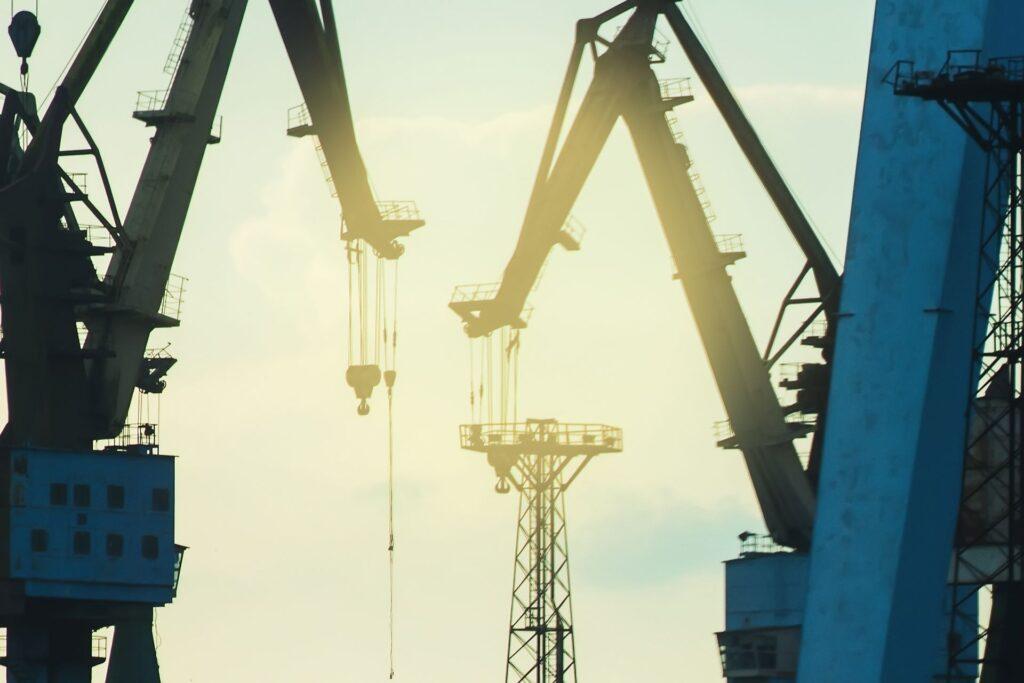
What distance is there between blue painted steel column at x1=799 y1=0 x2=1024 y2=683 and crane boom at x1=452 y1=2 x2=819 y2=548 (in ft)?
93.0

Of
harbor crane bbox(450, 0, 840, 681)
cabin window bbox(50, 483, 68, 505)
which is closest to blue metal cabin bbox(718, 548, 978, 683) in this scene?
harbor crane bbox(450, 0, 840, 681)

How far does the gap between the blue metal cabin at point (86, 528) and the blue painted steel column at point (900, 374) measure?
93.5ft

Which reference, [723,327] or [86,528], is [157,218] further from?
[723,327]

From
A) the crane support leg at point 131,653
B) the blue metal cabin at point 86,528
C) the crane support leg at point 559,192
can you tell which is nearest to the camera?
the blue metal cabin at point 86,528

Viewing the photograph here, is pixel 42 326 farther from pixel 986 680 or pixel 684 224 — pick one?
pixel 986 680

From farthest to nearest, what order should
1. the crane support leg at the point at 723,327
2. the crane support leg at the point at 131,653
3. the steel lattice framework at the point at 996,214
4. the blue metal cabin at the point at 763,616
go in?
the blue metal cabin at the point at 763,616 → the crane support leg at the point at 723,327 → the crane support leg at the point at 131,653 → the steel lattice framework at the point at 996,214

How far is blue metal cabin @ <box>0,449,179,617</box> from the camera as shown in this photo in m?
84.2

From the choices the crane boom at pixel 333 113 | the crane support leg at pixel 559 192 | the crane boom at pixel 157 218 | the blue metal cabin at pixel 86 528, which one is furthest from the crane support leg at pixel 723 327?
the blue metal cabin at pixel 86 528

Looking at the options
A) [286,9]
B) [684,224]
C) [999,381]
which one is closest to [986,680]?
[999,381]

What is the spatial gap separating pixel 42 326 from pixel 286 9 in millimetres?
13140

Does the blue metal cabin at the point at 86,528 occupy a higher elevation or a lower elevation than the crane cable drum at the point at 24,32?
lower

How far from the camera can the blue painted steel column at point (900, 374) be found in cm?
6475

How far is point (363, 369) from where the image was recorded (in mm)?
89750

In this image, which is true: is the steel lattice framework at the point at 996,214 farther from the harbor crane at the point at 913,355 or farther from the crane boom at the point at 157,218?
the crane boom at the point at 157,218
